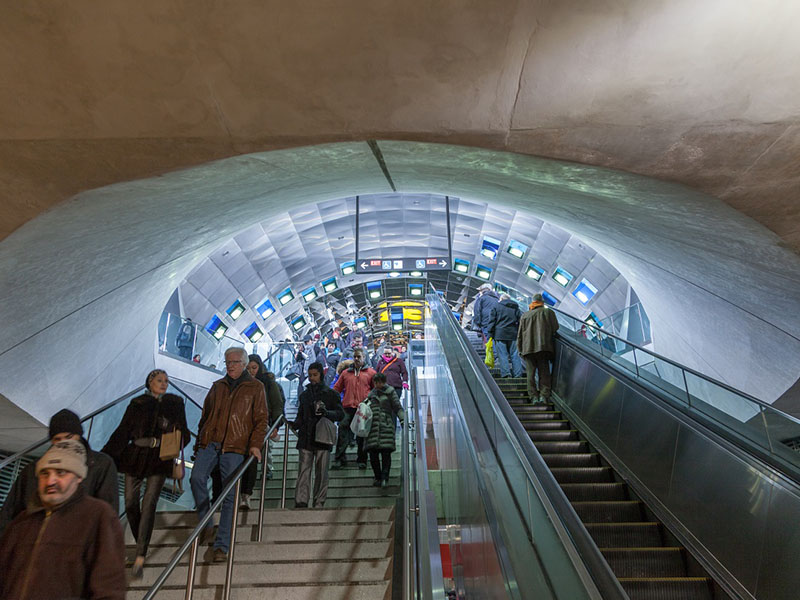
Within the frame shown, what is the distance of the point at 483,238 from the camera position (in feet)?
76.5

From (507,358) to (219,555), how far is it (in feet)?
22.8

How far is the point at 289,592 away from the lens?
423cm

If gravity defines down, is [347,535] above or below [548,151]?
below

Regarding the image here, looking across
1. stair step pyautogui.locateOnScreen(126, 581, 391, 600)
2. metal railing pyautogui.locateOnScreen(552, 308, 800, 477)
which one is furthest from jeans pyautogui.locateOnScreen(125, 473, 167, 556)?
metal railing pyautogui.locateOnScreen(552, 308, 800, 477)

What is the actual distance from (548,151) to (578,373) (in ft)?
14.3

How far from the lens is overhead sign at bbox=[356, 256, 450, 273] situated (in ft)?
55.7

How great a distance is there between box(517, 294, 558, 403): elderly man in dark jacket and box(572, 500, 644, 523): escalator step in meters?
3.25

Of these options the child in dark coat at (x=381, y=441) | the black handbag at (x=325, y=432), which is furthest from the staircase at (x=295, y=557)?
the child in dark coat at (x=381, y=441)

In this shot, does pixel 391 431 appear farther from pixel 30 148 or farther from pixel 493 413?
pixel 30 148

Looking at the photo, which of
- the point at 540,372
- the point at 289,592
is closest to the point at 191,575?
the point at 289,592

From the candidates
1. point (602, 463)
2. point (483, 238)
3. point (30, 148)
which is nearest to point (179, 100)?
point (30, 148)

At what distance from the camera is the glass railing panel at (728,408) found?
4766mm

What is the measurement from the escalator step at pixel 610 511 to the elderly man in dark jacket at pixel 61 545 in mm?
4073

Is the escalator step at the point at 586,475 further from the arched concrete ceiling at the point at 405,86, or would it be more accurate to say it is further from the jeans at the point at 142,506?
the jeans at the point at 142,506
